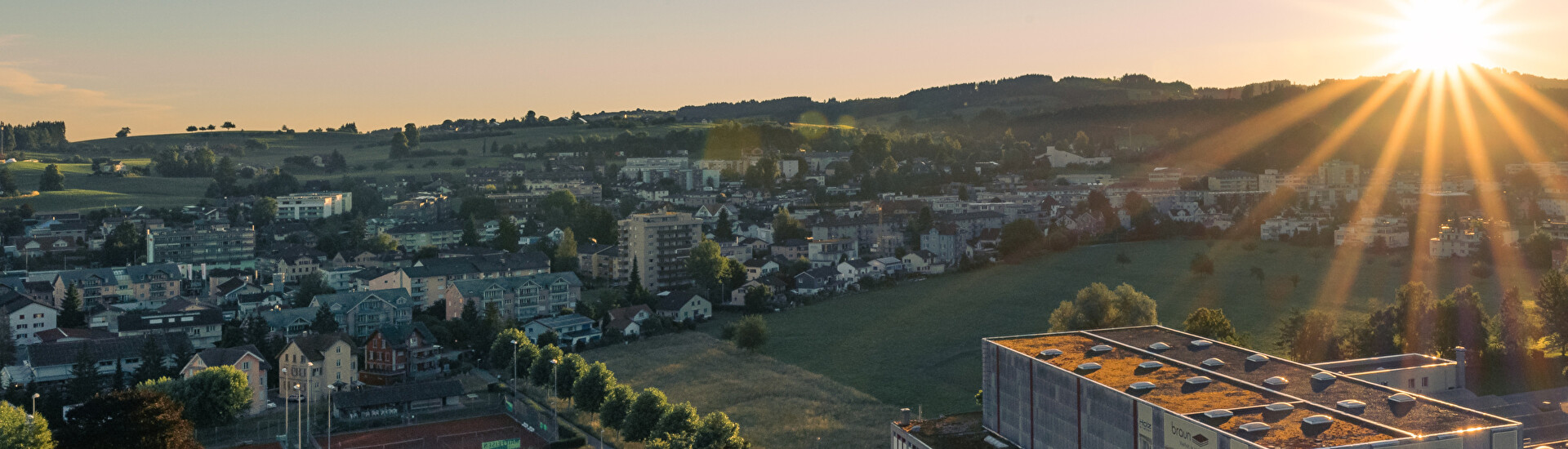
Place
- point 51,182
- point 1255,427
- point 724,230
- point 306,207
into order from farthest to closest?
1. point 51,182
2. point 306,207
3. point 724,230
4. point 1255,427

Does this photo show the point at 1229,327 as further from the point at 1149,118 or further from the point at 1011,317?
the point at 1149,118

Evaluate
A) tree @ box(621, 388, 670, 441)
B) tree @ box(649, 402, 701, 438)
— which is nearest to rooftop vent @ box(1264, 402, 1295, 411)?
tree @ box(649, 402, 701, 438)

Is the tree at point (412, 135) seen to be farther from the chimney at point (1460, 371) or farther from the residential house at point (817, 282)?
the chimney at point (1460, 371)

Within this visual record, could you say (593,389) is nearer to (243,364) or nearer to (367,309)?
(243,364)

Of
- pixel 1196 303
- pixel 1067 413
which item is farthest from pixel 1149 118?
pixel 1067 413

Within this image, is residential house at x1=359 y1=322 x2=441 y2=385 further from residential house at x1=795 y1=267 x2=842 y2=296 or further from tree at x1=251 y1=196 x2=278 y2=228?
tree at x1=251 y1=196 x2=278 y2=228

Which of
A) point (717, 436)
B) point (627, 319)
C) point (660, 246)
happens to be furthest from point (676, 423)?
point (660, 246)

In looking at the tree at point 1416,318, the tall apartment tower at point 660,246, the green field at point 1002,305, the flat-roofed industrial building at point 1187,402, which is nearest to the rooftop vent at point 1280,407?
the flat-roofed industrial building at point 1187,402
